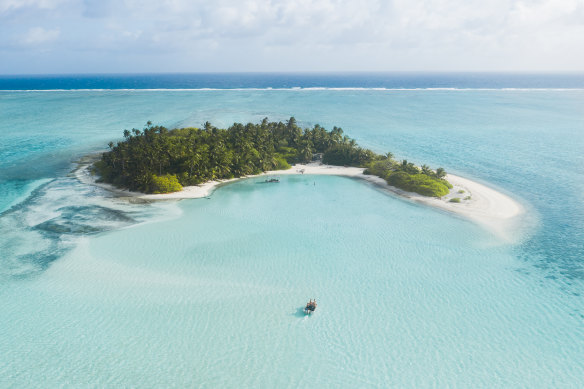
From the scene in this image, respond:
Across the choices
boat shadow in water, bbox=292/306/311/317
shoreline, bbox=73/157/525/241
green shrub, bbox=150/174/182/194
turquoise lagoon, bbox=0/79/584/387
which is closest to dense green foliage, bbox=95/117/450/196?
green shrub, bbox=150/174/182/194

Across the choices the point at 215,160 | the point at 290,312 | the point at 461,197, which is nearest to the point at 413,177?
the point at 461,197

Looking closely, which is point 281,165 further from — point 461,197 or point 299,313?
point 299,313

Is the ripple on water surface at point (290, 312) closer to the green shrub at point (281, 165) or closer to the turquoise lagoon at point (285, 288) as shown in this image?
the turquoise lagoon at point (285, 288)

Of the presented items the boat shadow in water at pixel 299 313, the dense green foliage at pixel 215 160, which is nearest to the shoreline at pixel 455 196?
the dense green foliage at pixel 215 160

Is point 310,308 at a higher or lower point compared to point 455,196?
lower

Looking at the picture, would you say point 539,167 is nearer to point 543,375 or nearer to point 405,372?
point 543,375

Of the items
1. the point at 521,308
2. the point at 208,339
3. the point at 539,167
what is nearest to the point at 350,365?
the point at 208,339
